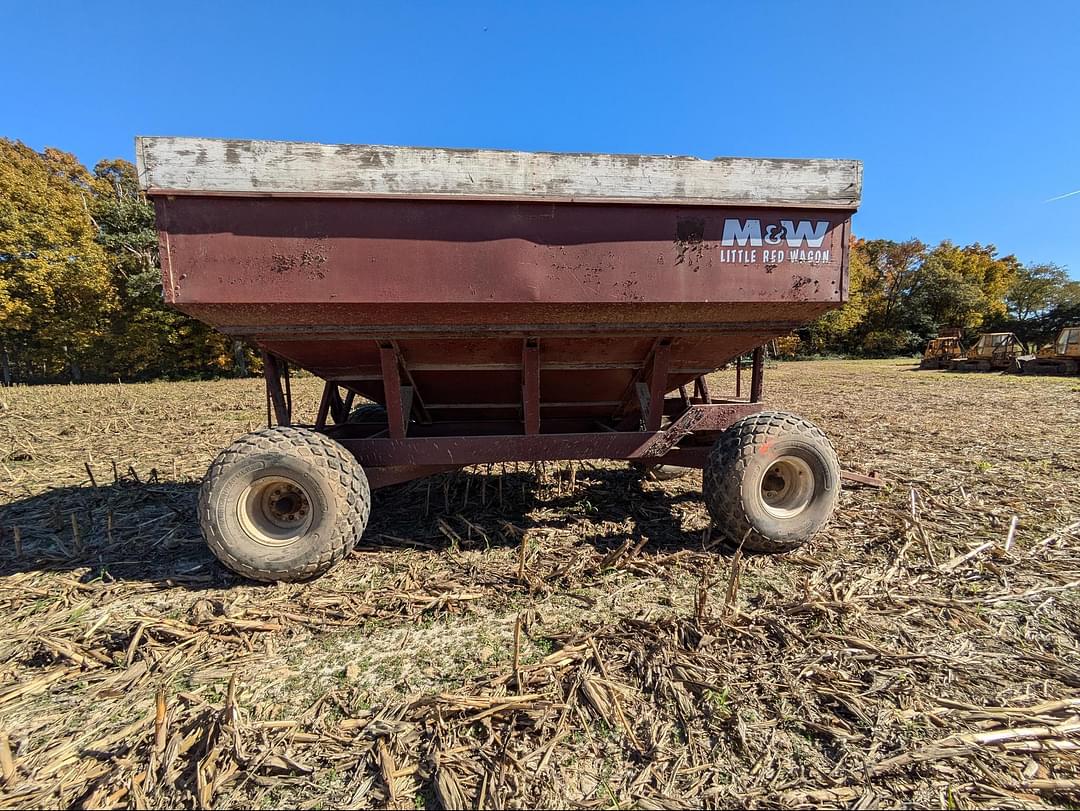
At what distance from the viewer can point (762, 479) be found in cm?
324

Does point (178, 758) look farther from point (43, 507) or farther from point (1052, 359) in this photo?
point (1052, 359)

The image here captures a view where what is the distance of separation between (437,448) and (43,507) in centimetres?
403

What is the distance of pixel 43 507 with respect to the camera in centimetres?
429

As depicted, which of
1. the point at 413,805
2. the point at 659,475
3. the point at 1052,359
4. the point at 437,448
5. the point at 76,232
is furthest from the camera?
the point at 76,232

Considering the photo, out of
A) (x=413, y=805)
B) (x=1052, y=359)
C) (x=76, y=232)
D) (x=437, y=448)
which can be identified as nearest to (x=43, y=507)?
(x=437, y=448)

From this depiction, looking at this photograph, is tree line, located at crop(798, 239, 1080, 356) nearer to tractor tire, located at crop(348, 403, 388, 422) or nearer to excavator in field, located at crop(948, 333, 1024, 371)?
excavator in field, located at crop(948, 333, 1024, 371)

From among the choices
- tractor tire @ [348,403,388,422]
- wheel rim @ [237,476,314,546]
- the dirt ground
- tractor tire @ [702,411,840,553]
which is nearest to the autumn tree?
tractor tire @ [348,403,388,422]

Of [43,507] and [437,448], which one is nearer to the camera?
[437,448]

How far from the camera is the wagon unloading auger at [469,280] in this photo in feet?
8.75

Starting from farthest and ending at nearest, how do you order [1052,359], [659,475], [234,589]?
1. [1052,359]
2. [659,475]
3. [234,589]

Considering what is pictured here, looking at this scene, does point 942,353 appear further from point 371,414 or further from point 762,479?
point 371,414

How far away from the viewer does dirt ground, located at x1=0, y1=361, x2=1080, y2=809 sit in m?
1.65

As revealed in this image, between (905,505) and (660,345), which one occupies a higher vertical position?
(660,345)

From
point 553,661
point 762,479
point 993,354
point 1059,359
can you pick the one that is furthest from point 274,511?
point 993,354
